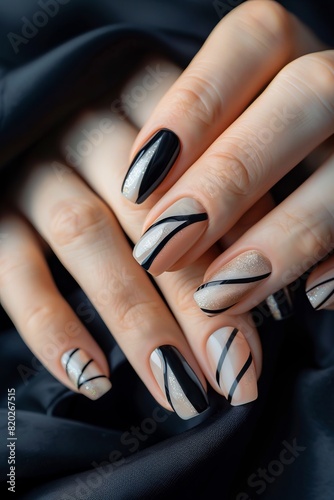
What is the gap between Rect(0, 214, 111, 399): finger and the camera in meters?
0.66

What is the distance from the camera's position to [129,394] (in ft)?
2.32

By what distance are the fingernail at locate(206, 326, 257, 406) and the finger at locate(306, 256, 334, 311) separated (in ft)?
0.35

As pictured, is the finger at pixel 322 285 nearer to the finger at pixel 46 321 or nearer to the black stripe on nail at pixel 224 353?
the black stripe on nail at pixel 224 353

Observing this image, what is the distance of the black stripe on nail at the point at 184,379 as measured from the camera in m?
0.62

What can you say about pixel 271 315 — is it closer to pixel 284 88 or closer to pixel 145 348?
pixel 145 348

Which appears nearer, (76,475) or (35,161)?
(76,475)

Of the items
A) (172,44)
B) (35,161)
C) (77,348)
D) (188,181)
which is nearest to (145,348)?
(77,348)

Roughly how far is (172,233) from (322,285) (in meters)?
0.21

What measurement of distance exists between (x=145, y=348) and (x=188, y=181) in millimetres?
218

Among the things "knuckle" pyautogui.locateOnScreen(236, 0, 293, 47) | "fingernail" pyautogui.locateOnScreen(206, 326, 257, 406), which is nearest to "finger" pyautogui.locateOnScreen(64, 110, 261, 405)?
"fingernail" pyautogui.locateOnScreen(206, 326, 257, 406)

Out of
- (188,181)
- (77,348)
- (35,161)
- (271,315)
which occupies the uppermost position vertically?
(35,161)

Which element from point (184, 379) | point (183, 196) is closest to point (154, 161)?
point (183, 196)

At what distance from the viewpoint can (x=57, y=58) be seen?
2.24ft

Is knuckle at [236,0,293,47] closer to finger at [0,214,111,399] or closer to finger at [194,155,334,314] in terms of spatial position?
finger at [194,155,334,314]
